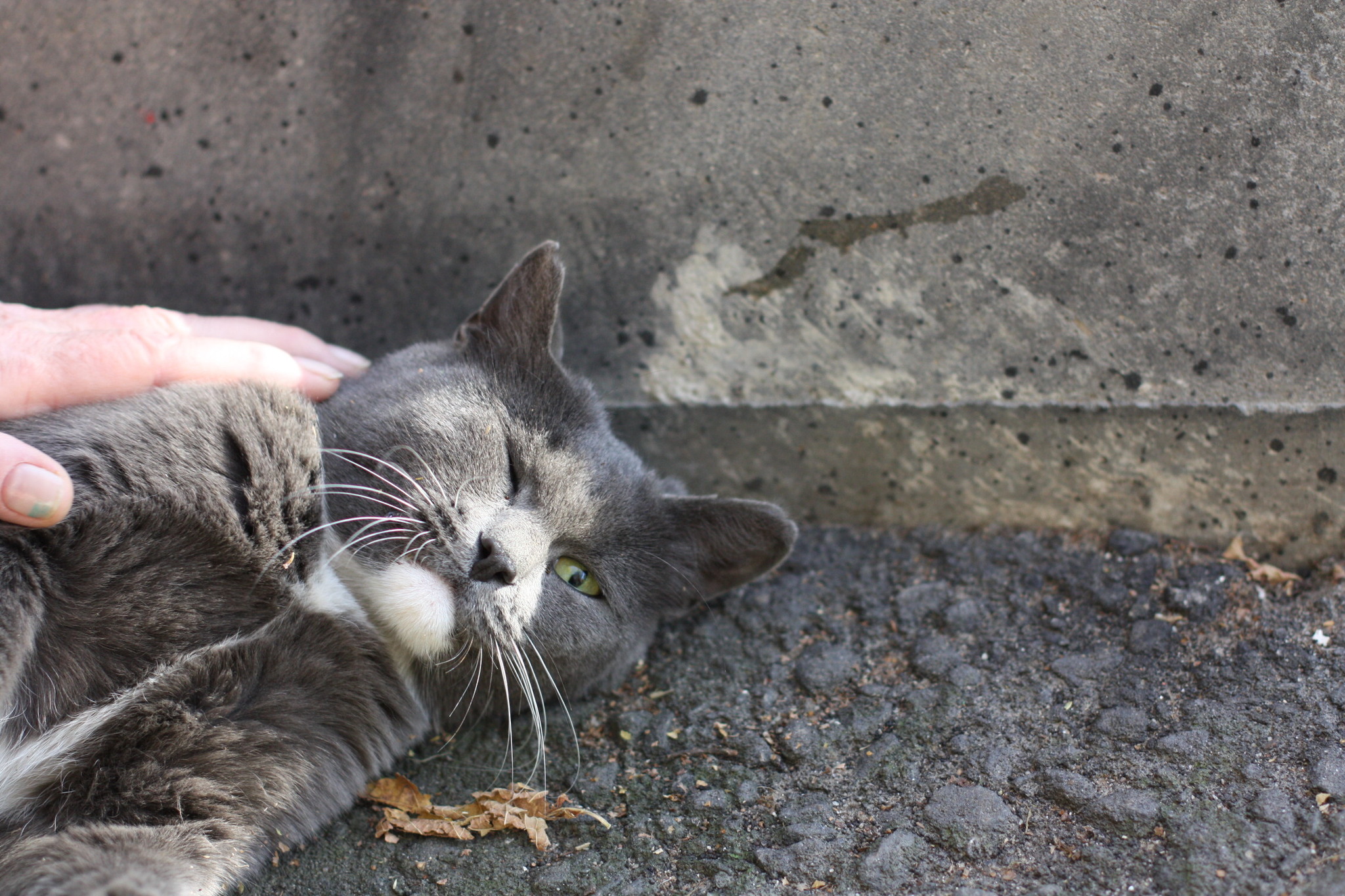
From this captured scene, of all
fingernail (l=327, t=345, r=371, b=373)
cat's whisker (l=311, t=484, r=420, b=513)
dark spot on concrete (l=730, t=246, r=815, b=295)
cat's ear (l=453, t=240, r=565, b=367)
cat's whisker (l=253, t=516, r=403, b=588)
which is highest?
dark spot on concrete (l=730, t=246, r=815, b=295)

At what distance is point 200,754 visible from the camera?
1.79 metres

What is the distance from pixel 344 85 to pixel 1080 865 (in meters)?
2.57

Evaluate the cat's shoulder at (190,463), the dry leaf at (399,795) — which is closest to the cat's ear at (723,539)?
the dry leaf at (399,795)

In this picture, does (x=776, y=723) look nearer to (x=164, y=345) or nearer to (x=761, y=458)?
(x=761, y=458)

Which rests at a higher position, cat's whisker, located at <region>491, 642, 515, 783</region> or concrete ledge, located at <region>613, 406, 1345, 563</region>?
concrete ledge, located at <region>613, 406, 1345, 563</region>

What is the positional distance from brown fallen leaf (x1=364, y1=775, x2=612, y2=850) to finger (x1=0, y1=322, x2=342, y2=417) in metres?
0.96

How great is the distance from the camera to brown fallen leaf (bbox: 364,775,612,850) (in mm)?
1919

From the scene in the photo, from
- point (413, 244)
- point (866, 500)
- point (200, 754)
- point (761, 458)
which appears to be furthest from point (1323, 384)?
point (200, 754)

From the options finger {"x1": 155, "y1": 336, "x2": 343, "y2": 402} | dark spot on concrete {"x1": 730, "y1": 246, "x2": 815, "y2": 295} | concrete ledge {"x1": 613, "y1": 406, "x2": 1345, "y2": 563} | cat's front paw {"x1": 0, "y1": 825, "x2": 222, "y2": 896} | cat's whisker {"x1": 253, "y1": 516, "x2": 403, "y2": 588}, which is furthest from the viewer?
dark spot on concrete {"x1": 730, "y1": 246, "x2": 815, "y2": 295}

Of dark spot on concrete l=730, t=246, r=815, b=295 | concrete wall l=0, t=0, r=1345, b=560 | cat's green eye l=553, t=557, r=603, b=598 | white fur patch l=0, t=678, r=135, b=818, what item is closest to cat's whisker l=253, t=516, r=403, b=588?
white fur patch l=0, t=678, r=135, b=818

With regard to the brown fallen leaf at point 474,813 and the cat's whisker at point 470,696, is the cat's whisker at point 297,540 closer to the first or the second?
the cat's whisker at point 470,696

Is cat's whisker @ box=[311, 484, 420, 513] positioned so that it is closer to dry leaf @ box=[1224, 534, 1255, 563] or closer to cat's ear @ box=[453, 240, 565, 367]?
cat's ear @ box=[453, 240, 565, 367]

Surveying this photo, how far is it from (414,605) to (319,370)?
72 centimetres

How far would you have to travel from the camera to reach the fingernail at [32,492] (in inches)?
→ 64.1
